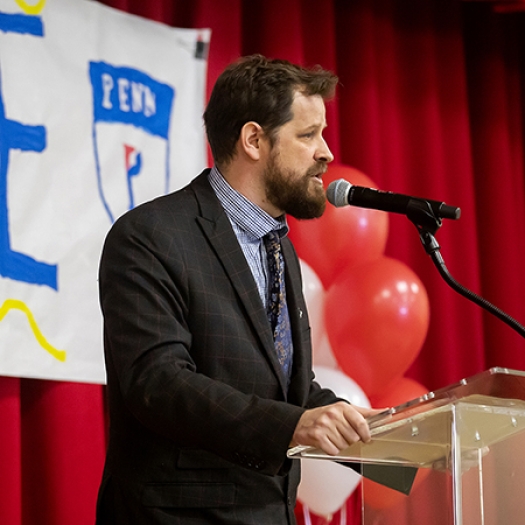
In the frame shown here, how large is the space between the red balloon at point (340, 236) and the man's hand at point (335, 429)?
1.52 metres

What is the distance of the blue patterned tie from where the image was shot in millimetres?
1711

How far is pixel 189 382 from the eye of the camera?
54.8 inches

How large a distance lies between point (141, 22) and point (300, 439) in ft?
6.32

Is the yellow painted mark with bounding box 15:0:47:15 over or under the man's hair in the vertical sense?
over

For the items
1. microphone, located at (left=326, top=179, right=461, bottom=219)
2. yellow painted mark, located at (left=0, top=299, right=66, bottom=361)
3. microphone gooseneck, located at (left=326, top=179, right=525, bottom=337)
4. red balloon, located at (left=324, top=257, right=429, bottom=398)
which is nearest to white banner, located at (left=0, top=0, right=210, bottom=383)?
yellow painted mark, located at (left=0, top=299, right=66, bottom=361)

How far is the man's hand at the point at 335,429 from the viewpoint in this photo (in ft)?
4.02

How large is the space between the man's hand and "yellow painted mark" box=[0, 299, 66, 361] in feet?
4.36

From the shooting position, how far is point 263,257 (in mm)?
1799

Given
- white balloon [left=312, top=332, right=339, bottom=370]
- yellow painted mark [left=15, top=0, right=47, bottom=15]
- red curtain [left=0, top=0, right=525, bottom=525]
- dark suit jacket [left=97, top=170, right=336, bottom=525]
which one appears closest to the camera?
dark suit jacket [left=97, top=170, right=336, bottom=525]

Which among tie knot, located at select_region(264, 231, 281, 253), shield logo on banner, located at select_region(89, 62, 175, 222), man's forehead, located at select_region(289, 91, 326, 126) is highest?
shield logo on banner, located at select_region(89, 62, 175, 222)

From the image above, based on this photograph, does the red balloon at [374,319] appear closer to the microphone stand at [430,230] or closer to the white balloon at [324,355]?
the white balloon at [324,355]

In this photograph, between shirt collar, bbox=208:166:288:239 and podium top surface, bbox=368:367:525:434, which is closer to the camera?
podium top surface, bbox=368:367:525:434

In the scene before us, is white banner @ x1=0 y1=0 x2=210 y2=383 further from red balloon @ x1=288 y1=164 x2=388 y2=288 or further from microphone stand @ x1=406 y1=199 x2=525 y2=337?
microphone stand @ x1=406 y1=199 x2=525 y2=337

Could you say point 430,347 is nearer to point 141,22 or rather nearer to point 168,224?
point 141,22
